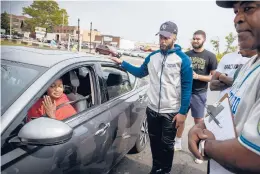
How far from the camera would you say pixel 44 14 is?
4531 cm

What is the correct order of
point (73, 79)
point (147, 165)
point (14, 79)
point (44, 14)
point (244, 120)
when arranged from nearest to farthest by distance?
point (244, 120) < point (14, 79) < point (73, 79) < point (147, 165) < point (44, 14)

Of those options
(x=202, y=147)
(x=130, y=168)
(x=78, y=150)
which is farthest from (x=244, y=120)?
(x=130, y=168)

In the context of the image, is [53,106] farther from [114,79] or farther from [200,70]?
[200,70]

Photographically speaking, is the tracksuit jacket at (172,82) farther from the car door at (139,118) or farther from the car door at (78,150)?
the car door at (78,150)

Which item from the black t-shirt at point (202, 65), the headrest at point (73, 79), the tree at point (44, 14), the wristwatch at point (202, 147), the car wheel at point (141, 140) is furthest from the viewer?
the tree at point (44, 14)

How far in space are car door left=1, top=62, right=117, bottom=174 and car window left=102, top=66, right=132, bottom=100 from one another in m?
0.28

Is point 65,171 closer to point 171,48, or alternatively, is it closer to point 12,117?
point 12,117

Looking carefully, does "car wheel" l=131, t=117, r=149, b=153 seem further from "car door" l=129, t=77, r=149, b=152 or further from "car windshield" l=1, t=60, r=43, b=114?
"car windshield" l=1, t=60, r=43, b=114

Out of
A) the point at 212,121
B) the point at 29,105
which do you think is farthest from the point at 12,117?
the point at 212,121

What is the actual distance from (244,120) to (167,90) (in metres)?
1.64

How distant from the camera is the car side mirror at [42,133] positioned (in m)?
1.28

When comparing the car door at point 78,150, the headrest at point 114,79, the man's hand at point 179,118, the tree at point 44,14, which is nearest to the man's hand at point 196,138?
the car door at point 78,150

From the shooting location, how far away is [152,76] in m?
2.83

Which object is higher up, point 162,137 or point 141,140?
point 162,137
